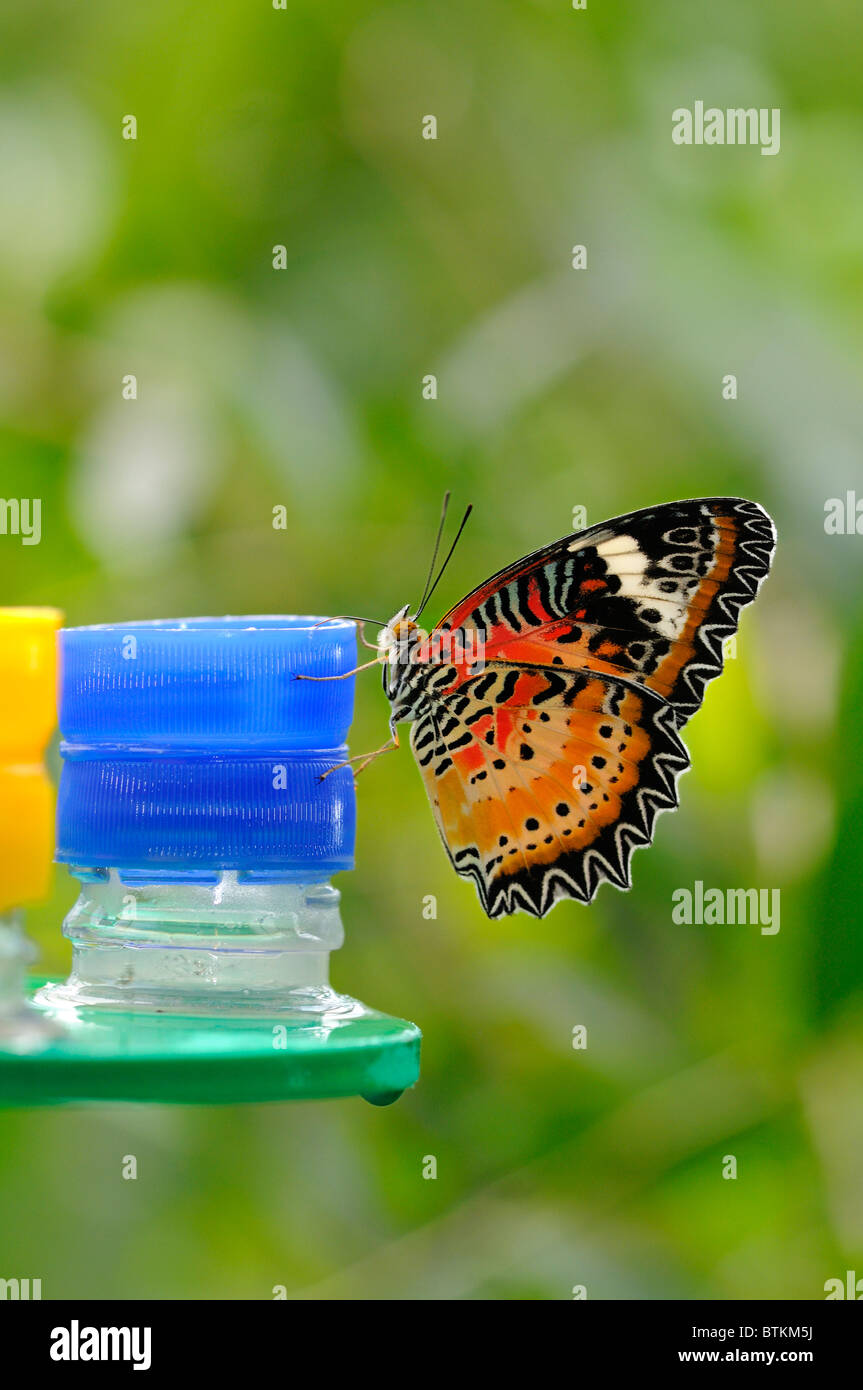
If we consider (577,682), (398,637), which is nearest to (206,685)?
(398,637)

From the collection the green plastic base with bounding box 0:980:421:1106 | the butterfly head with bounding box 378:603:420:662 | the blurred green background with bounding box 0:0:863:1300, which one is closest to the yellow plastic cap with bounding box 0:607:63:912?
the green plastic base with bounding box 0:980:421:1106

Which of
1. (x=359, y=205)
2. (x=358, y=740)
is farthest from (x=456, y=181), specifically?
(x=358, y=740)

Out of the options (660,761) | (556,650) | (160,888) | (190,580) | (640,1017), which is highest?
(190,580)

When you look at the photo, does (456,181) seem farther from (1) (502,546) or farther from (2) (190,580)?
(2) (190,580)

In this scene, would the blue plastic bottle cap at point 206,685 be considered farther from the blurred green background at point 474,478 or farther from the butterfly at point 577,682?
the blurred green background at point 474,478

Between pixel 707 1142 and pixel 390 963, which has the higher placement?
pixel 390 963

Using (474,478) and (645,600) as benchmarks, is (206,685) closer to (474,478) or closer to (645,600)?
(645,600)

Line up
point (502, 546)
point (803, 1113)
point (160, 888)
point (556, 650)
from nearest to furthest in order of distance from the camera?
1. point (160, 888)
2. point (556, 650)
3. point (803, 1113)
4. point (502, 546)

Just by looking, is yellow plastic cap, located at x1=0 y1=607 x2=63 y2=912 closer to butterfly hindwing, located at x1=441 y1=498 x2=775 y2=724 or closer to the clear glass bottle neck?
the clear glass bottle neck
